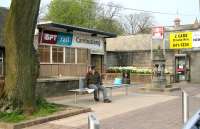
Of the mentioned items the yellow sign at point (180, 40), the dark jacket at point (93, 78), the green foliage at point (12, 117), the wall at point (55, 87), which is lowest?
the green foliage at point (12, 117)

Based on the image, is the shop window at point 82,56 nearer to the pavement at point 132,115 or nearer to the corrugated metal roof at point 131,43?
the pavement at point 132,115

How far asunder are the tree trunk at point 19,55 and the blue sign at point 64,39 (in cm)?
836

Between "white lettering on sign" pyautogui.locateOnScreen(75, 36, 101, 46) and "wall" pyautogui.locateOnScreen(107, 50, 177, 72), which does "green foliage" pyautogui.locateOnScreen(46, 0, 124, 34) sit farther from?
"white lettering on sign" pyautogui.locateOnScreen(75, 36, 101, 46)

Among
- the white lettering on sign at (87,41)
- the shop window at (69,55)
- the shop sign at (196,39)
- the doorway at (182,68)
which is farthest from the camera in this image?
the doorway at (182,68)

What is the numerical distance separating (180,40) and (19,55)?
2058 centimetres

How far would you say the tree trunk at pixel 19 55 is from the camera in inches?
470

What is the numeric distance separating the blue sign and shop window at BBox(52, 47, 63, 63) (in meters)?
2.12

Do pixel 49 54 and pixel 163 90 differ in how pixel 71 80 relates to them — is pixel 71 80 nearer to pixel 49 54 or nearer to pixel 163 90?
pixel 49 54

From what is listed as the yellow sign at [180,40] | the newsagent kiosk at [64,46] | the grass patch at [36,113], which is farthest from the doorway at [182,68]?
the grass patch at [36,113]

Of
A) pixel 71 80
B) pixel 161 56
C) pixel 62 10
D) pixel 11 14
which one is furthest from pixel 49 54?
pixel 62 10

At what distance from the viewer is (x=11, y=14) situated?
39.4 feet

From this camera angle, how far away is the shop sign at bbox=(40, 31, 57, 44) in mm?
19852

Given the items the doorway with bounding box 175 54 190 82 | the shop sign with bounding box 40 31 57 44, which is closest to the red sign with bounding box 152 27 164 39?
the shop sign with bounding box 40 31 57 44

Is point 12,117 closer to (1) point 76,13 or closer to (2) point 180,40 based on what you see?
(2) point 180,40
